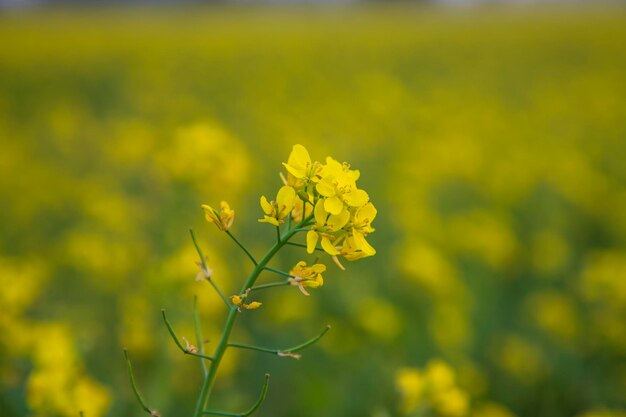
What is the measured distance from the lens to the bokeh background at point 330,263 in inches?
101

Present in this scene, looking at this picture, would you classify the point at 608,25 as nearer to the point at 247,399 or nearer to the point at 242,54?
the point at 242,54

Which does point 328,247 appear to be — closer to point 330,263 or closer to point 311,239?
point 311,239

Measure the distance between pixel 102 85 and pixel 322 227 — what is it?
28.7 feet

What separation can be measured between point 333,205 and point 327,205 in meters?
0.01

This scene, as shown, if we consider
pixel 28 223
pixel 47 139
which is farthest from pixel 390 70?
pixel 28 223

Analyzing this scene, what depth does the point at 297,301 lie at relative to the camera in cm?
324

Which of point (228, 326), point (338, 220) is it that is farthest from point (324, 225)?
point (228, 326)

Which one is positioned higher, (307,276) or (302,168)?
(302,168)

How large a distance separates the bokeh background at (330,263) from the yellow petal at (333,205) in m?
0.93

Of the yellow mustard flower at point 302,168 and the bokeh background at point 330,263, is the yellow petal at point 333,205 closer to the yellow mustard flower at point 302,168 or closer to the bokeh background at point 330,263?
the yellow mustard flower at point 302,168

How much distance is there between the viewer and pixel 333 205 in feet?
4.01

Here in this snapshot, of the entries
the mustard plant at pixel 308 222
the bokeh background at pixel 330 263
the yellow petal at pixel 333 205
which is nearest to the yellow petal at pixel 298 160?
the mustard plant at pixel 308 222

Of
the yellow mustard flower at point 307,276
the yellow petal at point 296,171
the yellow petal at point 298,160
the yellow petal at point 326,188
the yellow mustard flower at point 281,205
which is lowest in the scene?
the yellow mustard flower at point 307,276

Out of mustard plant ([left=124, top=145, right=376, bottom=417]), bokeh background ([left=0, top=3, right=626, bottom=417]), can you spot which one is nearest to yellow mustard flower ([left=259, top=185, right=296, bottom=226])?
mustard plant ([left=124, top=145, right=376, bottom=417])
